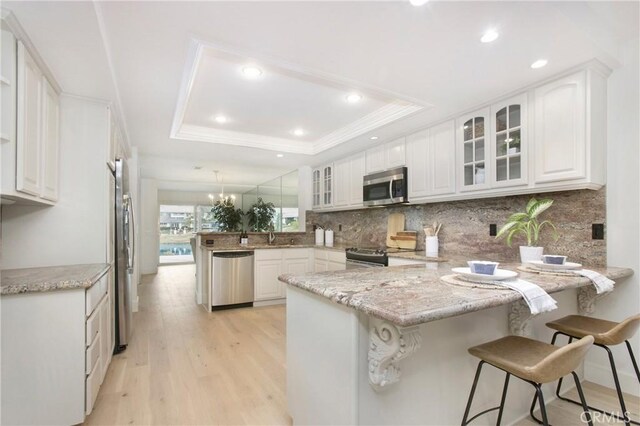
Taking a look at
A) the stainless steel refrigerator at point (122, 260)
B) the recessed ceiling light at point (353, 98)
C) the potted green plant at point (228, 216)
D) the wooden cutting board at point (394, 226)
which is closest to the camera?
the stainless steel refrigerator at point (122, 260)

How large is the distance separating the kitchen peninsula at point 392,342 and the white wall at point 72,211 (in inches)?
71.8

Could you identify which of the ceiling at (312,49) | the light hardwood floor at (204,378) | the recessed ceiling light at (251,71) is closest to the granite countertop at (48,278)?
the light hardwood floor at (204,378)

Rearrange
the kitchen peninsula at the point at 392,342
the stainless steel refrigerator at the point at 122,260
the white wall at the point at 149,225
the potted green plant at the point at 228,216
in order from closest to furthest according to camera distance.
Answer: the kitchen peninsula at the point at 392,342 < the stainless steel refrigerator at the point at 122,260 < the potted green plant at the point at 228,216 < the white wall at the point at 149,225

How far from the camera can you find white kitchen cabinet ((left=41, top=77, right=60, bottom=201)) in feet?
6.76


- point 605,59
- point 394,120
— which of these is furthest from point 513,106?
point 394,120

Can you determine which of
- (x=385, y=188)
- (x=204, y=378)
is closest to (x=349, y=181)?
(x=385, y=188)

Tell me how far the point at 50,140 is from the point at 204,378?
82.6 inches

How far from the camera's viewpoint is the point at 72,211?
242cm

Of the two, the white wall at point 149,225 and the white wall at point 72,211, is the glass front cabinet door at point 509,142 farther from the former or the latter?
the white wall at point 149,225

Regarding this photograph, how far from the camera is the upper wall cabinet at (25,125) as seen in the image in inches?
65.0

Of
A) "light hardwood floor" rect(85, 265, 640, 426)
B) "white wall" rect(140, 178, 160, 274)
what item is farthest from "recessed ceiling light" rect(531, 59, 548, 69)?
"white wall" rect(140, 178, 160, 274)

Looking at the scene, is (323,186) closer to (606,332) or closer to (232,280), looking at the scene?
(232,280)

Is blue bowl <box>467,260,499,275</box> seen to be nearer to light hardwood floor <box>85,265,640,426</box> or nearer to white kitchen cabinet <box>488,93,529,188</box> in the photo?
light hardwood floor <box>85,265,640,426</box>

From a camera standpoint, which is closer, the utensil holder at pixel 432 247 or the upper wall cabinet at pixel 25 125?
the upper wall cabinet at pixel 25 125
